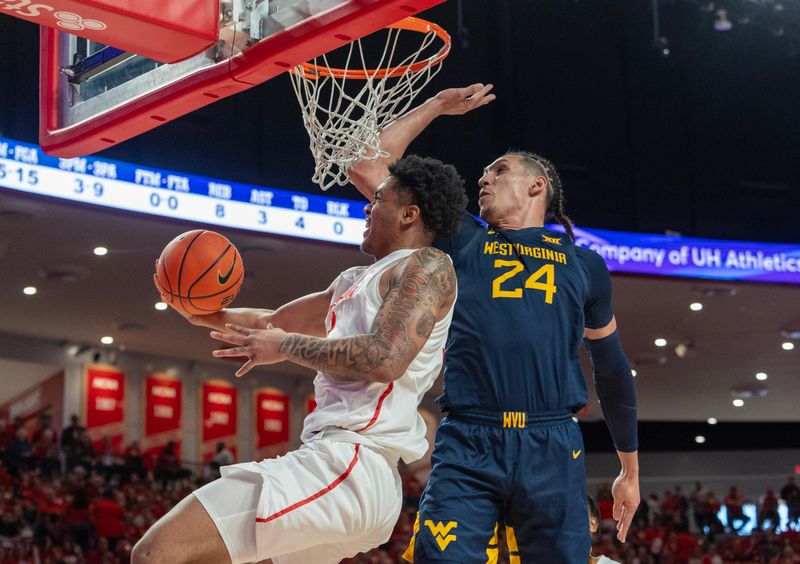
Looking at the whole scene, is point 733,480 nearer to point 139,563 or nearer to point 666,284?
point 666,284

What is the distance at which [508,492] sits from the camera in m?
3.45

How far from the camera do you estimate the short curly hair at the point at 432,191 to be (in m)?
3.50

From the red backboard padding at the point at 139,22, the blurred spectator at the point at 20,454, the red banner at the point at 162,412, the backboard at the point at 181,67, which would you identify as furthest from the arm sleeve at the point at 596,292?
the red banner at the point at 162,412

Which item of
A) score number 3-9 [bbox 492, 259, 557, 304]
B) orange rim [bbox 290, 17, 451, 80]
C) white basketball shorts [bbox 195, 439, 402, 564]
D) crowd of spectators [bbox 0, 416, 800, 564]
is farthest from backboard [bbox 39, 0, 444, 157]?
crowd of spectators [bbox 0, 416, 800, 564]

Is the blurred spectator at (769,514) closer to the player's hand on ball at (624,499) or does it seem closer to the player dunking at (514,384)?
the player's hand on ball at (624,499)

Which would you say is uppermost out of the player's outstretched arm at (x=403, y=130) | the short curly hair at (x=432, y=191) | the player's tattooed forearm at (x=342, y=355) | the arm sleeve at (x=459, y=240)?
the player's outstretched arm at (x=403, y=130)

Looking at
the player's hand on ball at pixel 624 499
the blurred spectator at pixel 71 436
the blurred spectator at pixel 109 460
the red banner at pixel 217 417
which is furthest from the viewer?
the red banner at pixel 217 417

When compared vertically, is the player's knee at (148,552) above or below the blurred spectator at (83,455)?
below

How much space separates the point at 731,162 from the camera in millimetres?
16188

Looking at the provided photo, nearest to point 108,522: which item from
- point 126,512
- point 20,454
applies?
point 126,512

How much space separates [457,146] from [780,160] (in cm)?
522

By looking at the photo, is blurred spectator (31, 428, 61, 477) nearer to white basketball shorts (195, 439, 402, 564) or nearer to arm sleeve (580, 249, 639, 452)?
arm sleeve (580, 249, 639, 452)

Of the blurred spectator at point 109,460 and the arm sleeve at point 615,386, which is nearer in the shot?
the arm sleeve at point 615,386

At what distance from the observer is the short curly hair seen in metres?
3.50
